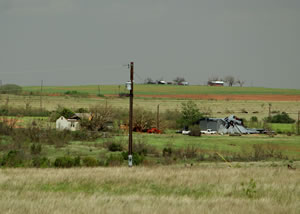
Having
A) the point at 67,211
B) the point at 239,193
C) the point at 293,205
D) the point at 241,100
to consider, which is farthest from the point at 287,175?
the point at 241,100

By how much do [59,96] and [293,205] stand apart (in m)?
101

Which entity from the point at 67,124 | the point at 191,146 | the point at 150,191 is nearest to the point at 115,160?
the point at 191,146

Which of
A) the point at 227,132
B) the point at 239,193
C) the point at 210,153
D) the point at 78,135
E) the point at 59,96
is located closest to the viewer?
the point at 239,193

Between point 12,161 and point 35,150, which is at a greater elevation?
point 12,161

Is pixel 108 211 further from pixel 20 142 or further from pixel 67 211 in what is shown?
pixel 20 142

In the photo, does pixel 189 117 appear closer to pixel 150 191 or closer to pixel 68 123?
pixel 68 123

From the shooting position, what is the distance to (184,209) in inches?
703

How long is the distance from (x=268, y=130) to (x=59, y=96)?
202ft

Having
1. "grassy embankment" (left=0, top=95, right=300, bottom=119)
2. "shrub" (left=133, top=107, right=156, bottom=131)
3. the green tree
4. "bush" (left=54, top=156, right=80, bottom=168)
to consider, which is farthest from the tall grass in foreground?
"grassy embankment" (left=0, top=95, right=300, bottom=119)

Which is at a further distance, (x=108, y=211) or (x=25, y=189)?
(x=25, y=189)

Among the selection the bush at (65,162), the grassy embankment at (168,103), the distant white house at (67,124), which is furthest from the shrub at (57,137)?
the grassy embankment at (168,103)

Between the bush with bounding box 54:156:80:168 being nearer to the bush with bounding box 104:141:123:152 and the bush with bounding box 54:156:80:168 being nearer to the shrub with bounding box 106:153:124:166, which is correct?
the shrub with bounding box 106:153:124:166

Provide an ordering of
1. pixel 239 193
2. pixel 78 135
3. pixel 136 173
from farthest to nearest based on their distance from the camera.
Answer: pixel 78 135
pixel 136 173
pixel 239 193

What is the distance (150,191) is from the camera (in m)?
23.2
